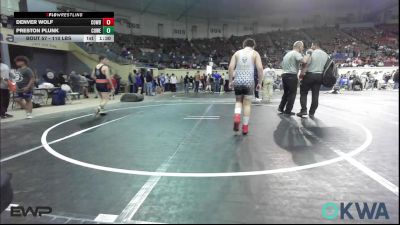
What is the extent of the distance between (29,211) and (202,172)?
1.66m

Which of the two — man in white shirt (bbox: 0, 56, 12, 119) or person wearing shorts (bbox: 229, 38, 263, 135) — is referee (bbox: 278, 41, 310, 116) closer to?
person wearing shorts (bbox: 229, 38, 263, 135)

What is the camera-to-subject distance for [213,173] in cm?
330

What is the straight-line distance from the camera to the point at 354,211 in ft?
7.68

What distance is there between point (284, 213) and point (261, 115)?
223 inches

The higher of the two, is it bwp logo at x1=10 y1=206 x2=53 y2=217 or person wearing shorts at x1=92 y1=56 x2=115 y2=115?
person wearing shorts at x1=92 y1=56 x2=115 y2=115

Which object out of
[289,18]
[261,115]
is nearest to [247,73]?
[261,115]

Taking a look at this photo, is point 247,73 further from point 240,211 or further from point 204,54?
point 204,54

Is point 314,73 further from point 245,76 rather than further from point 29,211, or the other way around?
point 29,211

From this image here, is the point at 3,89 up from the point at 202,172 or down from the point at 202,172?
up

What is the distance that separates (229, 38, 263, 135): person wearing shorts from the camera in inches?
213
